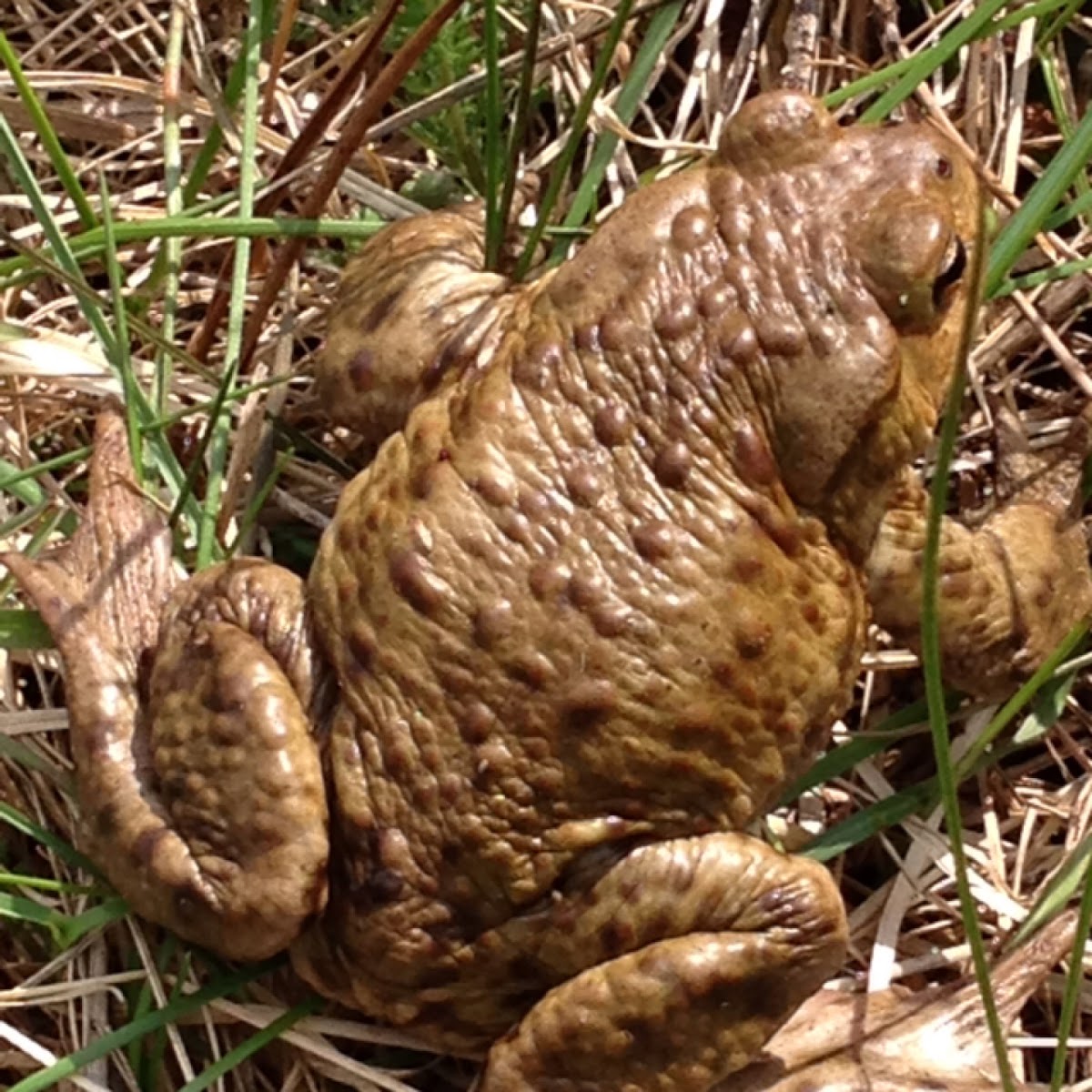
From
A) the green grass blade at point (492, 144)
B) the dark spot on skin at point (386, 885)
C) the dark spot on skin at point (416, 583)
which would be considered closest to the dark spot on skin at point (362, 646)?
the dark spot on skin at point (416, 583)

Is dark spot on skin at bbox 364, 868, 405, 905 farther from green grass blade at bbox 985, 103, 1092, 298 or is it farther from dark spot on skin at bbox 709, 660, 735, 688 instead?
green grass blade at bbox 985, 103, 1092, 298

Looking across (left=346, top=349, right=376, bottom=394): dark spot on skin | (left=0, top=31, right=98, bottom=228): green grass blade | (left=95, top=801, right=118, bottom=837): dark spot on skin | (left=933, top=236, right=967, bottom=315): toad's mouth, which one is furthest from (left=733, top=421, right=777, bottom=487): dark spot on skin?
(left=0, top=31, right=98, bottom=228): green grass blade

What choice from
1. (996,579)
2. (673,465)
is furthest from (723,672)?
(996,579)

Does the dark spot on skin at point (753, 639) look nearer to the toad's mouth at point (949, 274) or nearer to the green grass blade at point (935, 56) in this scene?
the toad's mouth at point (949, 274)

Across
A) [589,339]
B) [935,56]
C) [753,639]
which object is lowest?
[753,639]

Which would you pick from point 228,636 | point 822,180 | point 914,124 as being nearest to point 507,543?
point 228,636

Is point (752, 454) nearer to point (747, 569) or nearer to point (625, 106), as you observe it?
point (747, 569)
